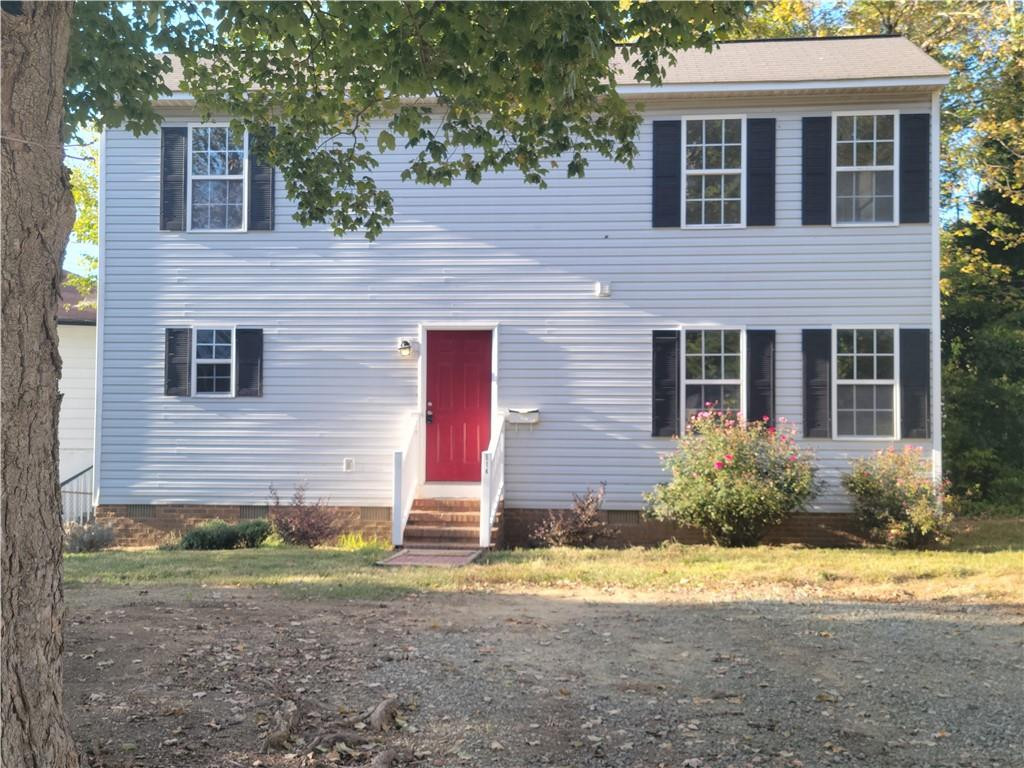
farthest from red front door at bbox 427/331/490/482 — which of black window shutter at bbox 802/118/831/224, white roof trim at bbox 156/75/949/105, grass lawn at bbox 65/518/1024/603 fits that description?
black window shutter at bbox 802/118/831/224

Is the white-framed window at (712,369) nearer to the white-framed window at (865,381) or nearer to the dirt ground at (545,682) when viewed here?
the white-framed window at (865,381)

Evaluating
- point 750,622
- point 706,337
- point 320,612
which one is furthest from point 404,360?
point 750,622

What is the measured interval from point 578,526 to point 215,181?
6.97m

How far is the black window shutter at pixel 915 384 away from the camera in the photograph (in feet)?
36.9

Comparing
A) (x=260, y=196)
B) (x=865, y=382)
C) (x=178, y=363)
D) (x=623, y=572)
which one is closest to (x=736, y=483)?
(x=623, y=572)

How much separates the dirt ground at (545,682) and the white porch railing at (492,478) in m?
3.34

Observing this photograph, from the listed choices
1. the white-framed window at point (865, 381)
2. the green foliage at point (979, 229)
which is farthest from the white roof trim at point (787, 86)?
the green foliage at point (979, 229)

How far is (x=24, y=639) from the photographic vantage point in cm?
288

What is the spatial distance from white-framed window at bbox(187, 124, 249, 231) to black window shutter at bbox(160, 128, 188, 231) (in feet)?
0.31

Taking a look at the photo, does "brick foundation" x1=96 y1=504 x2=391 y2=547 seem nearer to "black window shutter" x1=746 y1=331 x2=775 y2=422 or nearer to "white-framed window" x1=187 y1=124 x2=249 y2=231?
"white-framed window" x1=187 y1=124 x2=249 y2=231

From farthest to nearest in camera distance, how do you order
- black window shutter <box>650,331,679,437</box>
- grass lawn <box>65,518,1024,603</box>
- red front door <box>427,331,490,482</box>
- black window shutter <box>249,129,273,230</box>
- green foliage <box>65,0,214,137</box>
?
black window shutter <box>249,129,273,230</box>, red front door <box>427,331,490,482</box>, black window shutter <box>650,331,679,437</box>, grass lawn <box>65,518,1024,603</box>, green foliage <box>65,0,214,137</box>

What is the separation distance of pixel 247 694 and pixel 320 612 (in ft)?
7.12

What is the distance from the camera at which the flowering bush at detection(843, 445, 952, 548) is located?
34.8 ft

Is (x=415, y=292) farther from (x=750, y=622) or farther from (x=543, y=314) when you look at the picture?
(x=750, y=622)
